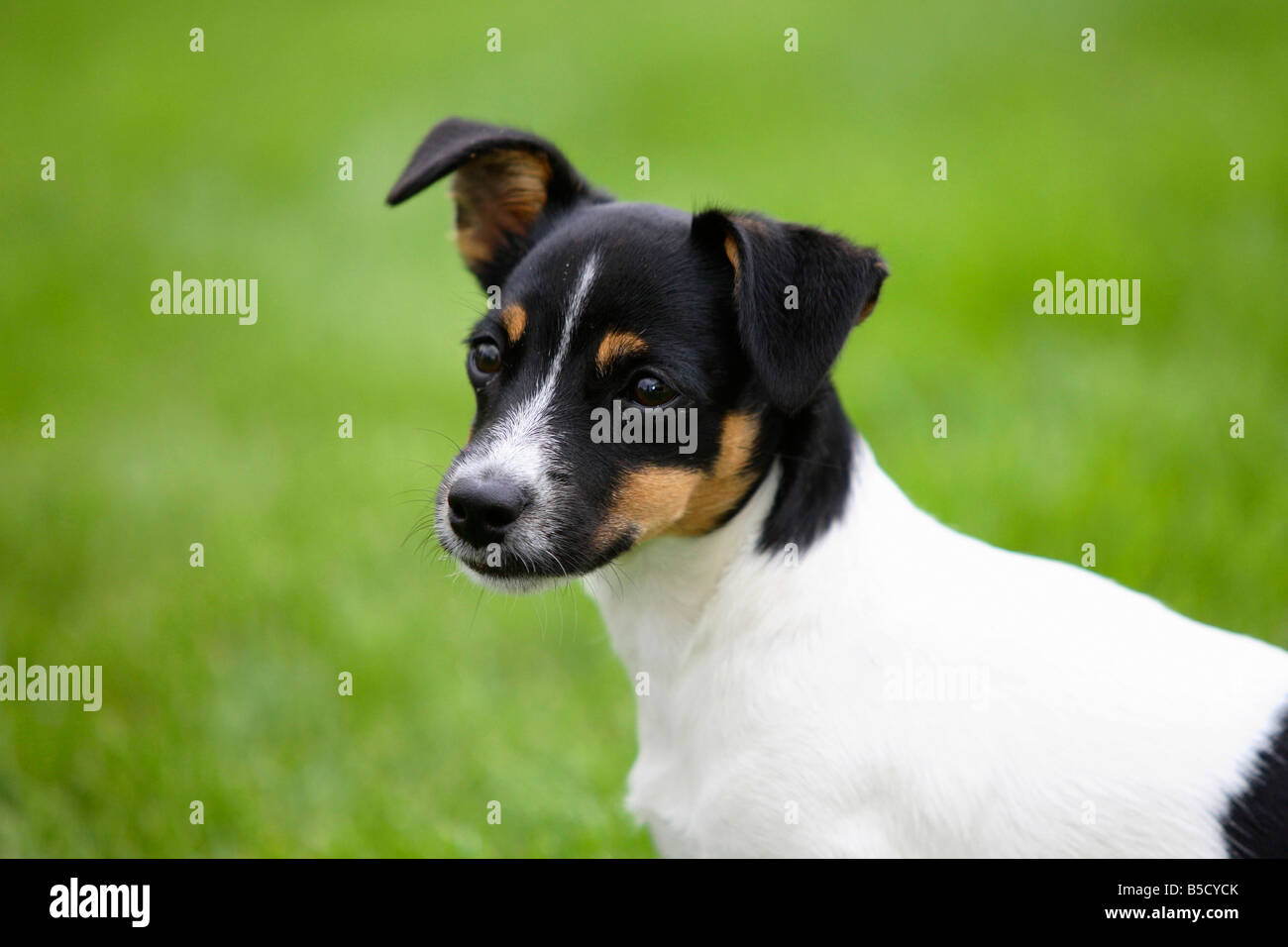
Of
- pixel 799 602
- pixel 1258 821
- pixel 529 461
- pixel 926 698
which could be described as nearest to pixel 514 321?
pixel 529 461

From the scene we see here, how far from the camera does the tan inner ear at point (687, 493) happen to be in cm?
306

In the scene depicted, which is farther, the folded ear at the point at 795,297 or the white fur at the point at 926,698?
the folded ear at the point at 795,297

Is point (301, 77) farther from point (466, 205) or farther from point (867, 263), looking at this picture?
point (867, 263)

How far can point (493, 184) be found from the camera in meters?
3.83

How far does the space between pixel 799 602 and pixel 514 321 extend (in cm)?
111

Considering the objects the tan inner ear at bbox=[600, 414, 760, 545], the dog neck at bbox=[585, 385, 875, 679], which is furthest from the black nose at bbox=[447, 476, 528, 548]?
the dog neck at bbox=[585, 385, 875, 679]

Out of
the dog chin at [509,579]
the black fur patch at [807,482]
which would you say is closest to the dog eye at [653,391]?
the black fur patch at [807,482]

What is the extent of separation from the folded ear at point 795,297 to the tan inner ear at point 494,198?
805 mm

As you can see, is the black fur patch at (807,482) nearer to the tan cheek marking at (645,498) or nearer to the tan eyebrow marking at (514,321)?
the tan cheek marking at (645,498)

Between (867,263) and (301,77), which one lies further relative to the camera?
(301,77)

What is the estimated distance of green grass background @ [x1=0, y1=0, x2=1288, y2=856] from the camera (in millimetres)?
4988
